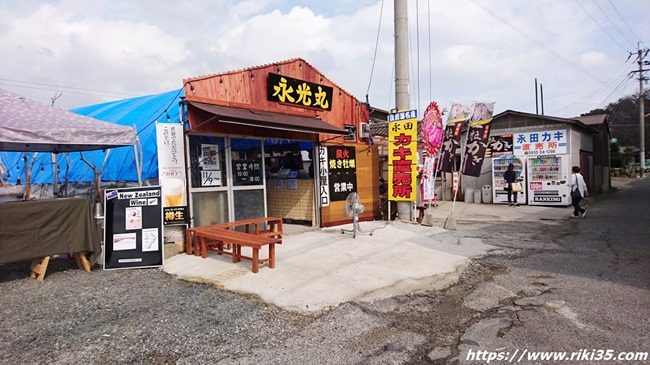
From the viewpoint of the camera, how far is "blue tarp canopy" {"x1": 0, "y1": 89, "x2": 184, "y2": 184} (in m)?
7.65

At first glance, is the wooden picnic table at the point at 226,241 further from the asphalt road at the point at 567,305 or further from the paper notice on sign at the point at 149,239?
the asphalt road at the point at 567,305

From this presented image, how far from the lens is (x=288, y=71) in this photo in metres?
8.92

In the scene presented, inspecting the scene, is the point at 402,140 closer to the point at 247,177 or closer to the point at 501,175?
the point at 247,177

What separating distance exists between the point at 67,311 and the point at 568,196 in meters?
17.2

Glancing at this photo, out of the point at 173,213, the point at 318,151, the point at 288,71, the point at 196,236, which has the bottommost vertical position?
the point at 196,236

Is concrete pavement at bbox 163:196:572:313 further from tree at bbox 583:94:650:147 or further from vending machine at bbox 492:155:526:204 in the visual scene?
tree at bbox 583:94:650:147

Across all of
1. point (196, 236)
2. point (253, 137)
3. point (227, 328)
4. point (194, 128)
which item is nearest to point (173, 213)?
point (196, 236)

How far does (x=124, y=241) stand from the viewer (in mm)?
6234

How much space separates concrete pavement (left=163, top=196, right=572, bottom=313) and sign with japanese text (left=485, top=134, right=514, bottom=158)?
999 centimetres

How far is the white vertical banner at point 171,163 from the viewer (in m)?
6.71

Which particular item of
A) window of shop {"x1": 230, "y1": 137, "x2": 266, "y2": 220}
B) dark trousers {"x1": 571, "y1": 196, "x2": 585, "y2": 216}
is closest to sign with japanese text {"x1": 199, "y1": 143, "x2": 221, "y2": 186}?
window of shop {"x1": 230, "y1": 137, "x2": 266, "y2": 220}

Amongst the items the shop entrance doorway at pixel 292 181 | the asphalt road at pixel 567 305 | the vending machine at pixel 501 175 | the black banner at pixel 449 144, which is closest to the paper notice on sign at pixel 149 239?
the shop entrance doorway at pixel 292 181

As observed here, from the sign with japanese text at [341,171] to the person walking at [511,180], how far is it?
9.00 m

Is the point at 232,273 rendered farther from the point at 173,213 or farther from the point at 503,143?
the point at 503,143
